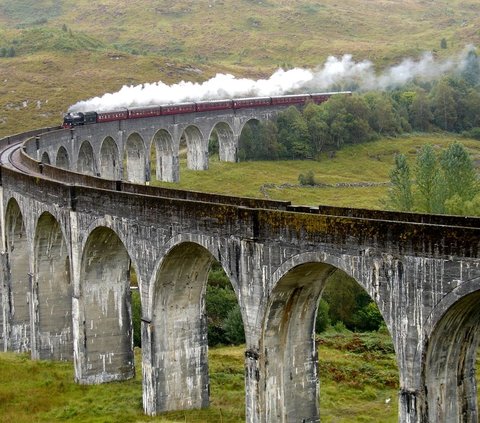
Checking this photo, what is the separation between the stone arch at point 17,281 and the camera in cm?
4981

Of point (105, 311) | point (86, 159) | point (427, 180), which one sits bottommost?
point (105, 311)

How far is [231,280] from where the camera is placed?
3150cm

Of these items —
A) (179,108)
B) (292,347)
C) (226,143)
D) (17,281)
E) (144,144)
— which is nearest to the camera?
(292,347)

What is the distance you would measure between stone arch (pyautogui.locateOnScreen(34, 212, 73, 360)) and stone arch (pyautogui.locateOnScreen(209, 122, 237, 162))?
70.7 metres

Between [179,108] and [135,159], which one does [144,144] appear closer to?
[135,159]

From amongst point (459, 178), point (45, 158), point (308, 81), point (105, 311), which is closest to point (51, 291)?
point (105, 311)

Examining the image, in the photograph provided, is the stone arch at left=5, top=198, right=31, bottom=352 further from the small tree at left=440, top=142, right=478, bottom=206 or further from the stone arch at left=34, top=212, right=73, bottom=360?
the small tree at left=440, top=142, right=478, bottom=206

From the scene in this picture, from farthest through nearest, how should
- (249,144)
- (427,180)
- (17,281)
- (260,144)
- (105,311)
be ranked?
1. (249,144)
2. (260,144)
3. (427,180)
4. (17,281)
5. (105,311)

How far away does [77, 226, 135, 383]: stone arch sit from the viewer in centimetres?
4088

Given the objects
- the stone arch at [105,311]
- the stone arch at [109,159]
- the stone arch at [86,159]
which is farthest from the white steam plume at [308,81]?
the stone arch at [105,311]

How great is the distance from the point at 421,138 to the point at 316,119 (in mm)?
18331

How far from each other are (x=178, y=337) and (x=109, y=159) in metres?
61.8

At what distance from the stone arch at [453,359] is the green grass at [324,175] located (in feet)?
195

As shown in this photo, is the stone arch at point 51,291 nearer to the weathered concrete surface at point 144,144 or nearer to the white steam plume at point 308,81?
the weathered concrete surface at point 144,144
